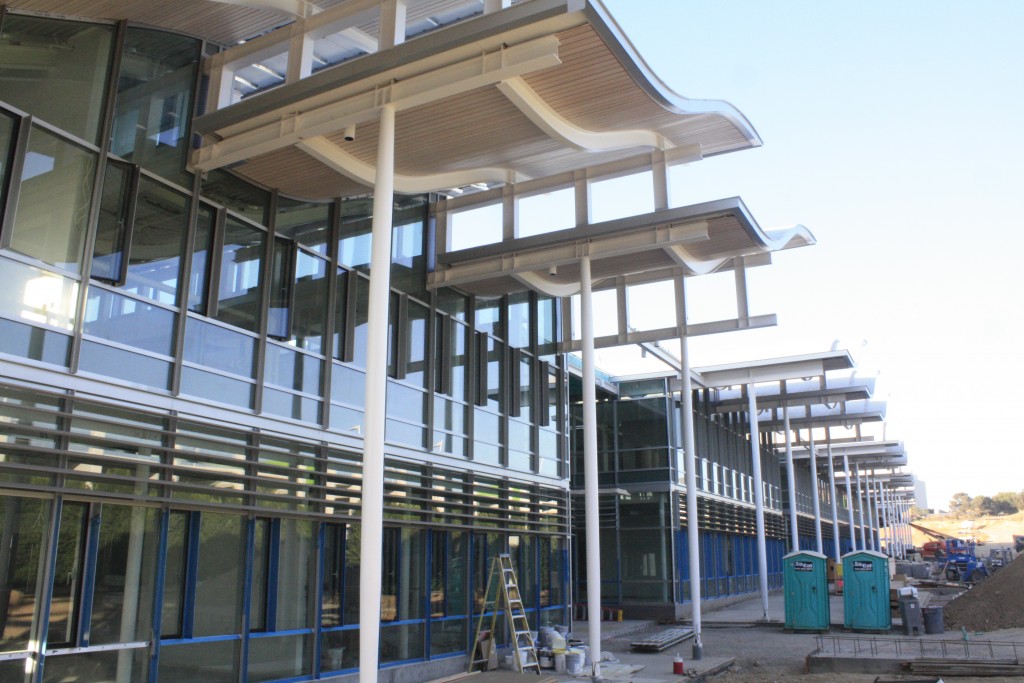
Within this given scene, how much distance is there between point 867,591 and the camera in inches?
972

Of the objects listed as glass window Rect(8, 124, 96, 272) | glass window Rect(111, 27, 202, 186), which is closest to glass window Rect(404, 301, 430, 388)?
glass window Rect(111, 27, 202, 186)

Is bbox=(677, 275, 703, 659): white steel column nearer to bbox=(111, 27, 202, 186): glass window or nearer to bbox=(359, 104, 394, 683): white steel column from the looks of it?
bbox=(359, 104, 394, 683): white steel column

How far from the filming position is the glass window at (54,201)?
398 inches

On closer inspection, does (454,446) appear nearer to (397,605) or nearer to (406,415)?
(406,415)

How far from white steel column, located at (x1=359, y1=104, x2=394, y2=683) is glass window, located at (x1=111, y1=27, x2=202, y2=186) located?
326 cm

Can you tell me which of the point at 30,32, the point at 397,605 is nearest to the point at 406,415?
the point at 397,605

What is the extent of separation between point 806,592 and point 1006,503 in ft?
567

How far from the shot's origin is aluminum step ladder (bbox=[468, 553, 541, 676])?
16.5m

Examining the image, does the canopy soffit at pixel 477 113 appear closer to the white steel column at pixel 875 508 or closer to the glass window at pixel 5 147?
the glass window at pixel 5 147

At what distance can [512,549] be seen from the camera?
758 inches

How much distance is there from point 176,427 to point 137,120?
4118 mm

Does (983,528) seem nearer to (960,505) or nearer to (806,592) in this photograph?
(960,505)

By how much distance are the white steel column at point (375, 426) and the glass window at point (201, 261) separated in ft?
9.70

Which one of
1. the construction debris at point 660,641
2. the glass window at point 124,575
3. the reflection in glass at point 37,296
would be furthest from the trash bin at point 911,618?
the reflection in glass at point 37,296
